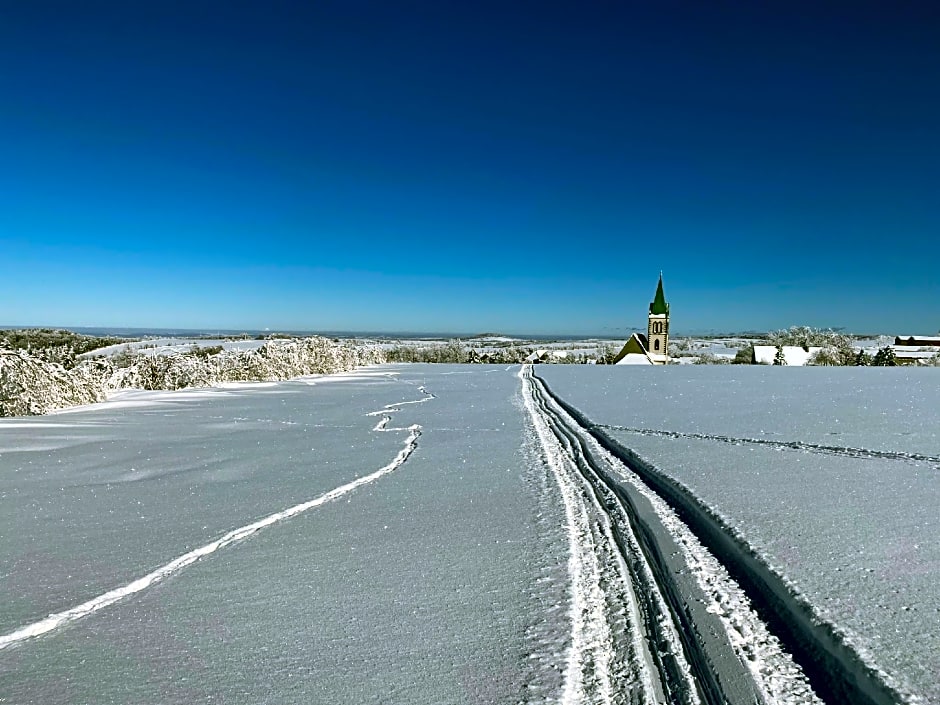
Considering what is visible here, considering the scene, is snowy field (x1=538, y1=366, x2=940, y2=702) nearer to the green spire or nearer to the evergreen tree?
the evergreen tree

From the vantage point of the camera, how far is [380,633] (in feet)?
6.37

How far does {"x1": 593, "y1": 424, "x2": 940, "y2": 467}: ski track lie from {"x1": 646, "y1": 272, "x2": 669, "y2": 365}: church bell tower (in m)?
41.4

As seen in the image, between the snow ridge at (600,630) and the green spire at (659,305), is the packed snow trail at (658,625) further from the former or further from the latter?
the green spire at (659,305)

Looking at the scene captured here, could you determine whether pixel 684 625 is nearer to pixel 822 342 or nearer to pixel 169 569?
pixel 169 569

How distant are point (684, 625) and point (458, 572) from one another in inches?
36.4

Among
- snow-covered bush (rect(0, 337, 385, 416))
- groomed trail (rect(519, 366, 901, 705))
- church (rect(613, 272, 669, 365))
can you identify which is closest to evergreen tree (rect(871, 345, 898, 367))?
church (rect(613, 272, 669, 365))

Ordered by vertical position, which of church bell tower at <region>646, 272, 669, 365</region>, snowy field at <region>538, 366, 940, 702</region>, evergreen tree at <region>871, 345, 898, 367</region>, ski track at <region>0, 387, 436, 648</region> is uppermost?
church bell tower at <region>646, 272, 669, 365</region>

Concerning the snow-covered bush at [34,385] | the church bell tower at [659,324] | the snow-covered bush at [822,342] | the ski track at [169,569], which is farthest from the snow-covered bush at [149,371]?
the church bell tower at [659,324]

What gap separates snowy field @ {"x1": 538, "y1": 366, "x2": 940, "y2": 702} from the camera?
1984mm

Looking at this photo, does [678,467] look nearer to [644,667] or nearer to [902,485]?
[902,485]

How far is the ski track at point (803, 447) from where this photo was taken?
470 cm

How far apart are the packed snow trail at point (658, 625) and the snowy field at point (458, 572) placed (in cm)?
1

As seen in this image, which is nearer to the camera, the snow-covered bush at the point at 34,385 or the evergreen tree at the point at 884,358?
the snow-covered bush at the point at 34,385

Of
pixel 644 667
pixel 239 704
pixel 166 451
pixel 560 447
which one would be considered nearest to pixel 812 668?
pixel 644 667
